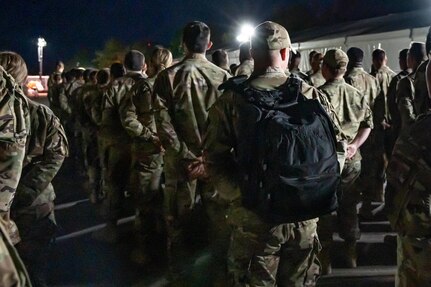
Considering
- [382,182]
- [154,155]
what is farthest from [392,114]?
[154,155]

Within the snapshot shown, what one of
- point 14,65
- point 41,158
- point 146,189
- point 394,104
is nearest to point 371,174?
point 394,104

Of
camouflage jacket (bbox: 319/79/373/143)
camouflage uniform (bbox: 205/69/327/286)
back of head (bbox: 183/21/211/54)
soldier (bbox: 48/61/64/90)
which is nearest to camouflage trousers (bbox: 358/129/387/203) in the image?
camouflage jacket (bbox: 319/79/373/143)

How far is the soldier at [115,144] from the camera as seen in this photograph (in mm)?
6734

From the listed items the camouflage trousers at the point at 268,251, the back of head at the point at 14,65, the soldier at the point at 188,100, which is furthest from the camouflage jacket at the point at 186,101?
the camouflage trousers at the point at 268,251

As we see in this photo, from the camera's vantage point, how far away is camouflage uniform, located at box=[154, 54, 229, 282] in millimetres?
4859

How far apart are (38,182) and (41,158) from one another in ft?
0.57

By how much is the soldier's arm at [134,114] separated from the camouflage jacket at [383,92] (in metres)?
3.25

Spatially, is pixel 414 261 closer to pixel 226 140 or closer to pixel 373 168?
pixel 226 140

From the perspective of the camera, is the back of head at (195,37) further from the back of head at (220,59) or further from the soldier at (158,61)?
the back of head at (220,59)

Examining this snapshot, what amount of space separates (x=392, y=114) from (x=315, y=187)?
14.0 ft

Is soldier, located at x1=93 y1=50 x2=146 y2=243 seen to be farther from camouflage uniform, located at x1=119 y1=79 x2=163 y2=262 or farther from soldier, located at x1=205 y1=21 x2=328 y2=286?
soldier, located at x1=205 y1=21 x2=328 y2=286

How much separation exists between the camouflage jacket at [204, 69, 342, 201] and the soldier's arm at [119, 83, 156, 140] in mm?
2586

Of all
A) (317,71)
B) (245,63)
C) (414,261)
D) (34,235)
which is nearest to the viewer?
(414,261)

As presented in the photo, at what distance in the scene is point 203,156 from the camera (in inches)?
140
